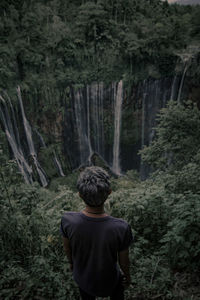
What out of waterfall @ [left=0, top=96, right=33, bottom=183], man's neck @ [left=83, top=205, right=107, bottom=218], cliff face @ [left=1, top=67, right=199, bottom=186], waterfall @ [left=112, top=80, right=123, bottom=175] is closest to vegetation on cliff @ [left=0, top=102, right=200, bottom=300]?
man's neck @ [left=83, top=205, right=107, bottom=218]

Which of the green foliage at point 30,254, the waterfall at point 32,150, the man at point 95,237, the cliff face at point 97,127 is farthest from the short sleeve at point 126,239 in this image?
the waterfall at point 32,150

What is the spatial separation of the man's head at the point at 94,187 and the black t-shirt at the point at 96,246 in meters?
0.13

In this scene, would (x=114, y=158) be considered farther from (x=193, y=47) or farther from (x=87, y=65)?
(x=193, y=47)

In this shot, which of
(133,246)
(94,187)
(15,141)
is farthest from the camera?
(15,141)

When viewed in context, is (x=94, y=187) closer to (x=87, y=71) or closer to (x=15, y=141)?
(x=15, y=141)

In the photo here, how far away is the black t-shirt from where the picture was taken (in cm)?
129

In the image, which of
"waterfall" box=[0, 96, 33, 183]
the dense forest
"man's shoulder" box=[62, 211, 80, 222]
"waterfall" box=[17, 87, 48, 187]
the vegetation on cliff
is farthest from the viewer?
"waterfall" box=[17, 87, 48, 187]

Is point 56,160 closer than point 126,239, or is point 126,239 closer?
point 126,239

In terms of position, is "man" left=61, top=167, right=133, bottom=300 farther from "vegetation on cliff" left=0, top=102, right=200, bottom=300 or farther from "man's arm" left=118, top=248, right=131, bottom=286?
"vegetation on cliff" left=0, top=102, right=200, bottom=300

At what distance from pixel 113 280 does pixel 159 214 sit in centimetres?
177

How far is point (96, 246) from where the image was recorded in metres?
1.31

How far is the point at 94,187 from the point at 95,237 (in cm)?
32

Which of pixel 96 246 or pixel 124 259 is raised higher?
pixel 96 246

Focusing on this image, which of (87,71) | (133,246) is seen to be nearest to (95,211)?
(133,246)
